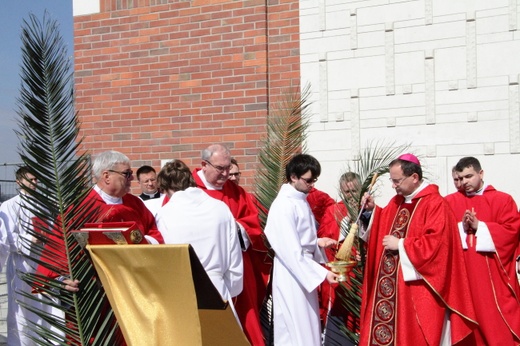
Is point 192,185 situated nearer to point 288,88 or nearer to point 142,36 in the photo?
point 288,88

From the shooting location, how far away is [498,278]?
6.69 meters

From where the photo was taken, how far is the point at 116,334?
4441 mm

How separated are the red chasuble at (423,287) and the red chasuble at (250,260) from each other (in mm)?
842

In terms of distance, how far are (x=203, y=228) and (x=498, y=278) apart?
307 centimetres

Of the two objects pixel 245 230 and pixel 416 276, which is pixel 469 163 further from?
pixel 245 230

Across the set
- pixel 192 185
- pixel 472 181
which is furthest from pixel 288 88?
pixel 192 185

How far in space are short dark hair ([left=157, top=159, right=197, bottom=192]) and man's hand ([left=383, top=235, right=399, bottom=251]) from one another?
1.47m

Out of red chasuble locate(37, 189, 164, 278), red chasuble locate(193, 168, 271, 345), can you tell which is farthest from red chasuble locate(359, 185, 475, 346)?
red chasuble locate(37, 189, 164, 278)

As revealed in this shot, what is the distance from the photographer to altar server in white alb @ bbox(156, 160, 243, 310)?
4.98 m

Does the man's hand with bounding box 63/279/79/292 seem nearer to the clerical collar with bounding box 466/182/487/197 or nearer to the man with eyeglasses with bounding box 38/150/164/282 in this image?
the man with eyeglasses with bounding box 38/150/164/282

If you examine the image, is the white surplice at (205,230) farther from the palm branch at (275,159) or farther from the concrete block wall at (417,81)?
the concrete block wall at (417,81)

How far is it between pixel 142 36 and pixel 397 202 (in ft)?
14.9

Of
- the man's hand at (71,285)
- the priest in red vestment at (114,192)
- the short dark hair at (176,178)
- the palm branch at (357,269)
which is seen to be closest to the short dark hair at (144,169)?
the palm branch at (357,269)

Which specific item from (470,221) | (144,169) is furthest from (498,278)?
(144,169)
